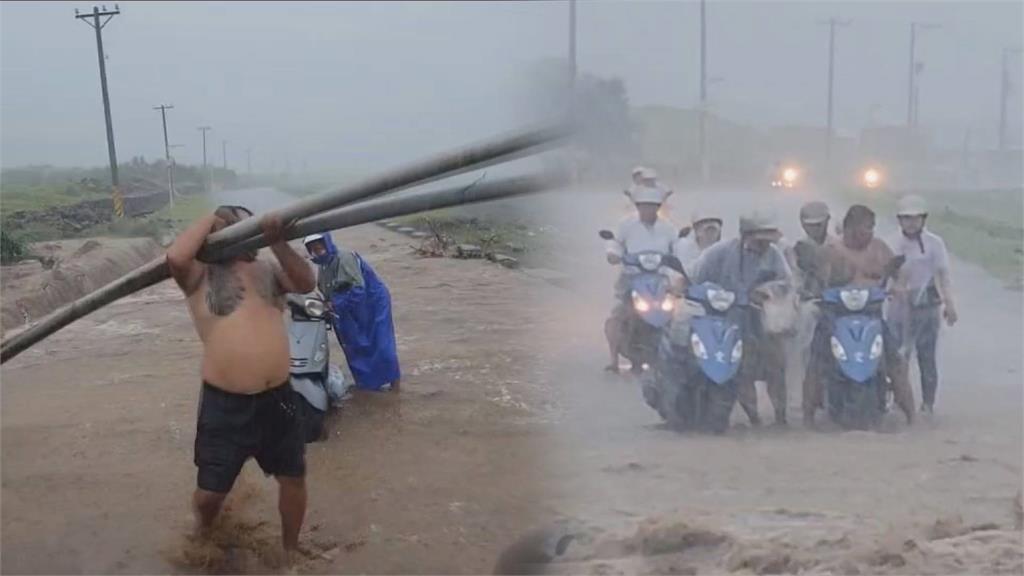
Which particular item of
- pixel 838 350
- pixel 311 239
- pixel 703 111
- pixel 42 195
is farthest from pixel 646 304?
pixel 42 195

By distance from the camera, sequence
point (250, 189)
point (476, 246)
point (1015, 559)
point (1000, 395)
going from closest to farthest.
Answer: point (250, 189) → point (476, 246) → point (1015, 559) → point (1000, 395)

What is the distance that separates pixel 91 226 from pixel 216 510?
67 cm

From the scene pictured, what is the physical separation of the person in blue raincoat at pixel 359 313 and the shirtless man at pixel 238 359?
16cm

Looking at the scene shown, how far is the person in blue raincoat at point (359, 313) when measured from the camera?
2.30m

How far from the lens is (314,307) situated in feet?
7.49

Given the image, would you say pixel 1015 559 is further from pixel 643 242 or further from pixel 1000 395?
pixel 643 242

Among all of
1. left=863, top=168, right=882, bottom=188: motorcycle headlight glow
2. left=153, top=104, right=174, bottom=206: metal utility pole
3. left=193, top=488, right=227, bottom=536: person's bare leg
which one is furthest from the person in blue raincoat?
left=863, top=168, right=882, bottom=188: motorcycle headlight glow

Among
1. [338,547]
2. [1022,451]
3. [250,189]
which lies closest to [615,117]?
[250,189]

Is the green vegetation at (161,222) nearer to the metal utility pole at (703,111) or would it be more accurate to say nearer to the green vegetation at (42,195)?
the green vegetation at (42,195)

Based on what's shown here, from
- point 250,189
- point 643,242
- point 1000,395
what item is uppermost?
point 250,189

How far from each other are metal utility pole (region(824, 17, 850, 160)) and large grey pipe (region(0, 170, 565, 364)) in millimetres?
1511

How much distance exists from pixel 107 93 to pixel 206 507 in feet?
2.90

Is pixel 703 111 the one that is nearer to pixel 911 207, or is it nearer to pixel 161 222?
pixel 911 207

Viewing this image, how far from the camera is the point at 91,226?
7.43ft
